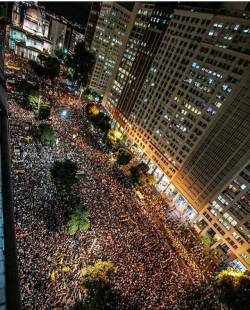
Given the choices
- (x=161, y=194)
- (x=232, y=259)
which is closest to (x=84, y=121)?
(x=161, y=194)

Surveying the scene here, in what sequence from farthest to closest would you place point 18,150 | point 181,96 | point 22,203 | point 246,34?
1. point 181,96
2. point 246,34
3. point 18,150
4. point 22,203

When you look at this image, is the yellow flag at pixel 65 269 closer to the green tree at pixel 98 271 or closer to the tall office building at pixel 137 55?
the green tree at pixel 98 271

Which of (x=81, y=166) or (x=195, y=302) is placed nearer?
(x=195, y=302)

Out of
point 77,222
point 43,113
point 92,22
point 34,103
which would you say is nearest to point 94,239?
point 77,222

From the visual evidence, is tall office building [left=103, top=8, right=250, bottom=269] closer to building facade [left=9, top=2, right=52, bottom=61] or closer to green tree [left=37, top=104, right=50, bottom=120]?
green tree [left=37, top=104, right=50, bottom=120]

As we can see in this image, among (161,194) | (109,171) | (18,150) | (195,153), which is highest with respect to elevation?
(195,153)

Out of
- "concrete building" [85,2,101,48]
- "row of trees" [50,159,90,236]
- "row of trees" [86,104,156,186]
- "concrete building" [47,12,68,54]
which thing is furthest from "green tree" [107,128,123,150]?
"concrete building" [47,12,68,54]

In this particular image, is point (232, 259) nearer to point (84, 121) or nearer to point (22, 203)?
point (22, 203)
